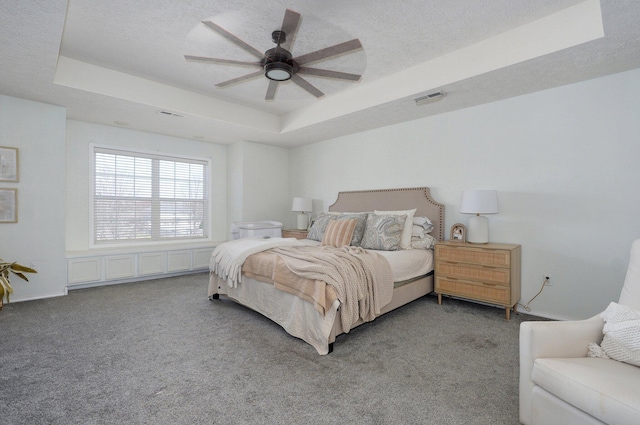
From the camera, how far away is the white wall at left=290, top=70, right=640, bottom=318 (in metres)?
2.89

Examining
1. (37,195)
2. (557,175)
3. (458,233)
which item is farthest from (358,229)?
(37,195)

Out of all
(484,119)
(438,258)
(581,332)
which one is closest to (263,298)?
(438,258)

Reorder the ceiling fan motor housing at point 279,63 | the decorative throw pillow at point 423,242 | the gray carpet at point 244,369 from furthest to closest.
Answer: the decorative throw pillow at point 423,242, the ceiling fan motor housing at point 279,63, the gray carpet at point 244,369

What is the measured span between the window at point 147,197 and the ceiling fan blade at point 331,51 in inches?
162

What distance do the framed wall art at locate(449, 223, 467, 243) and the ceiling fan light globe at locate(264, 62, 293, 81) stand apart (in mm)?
2720

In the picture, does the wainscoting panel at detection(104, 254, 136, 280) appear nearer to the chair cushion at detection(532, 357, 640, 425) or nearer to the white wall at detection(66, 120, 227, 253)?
the white wall at detection(66, 120, 227, 253)

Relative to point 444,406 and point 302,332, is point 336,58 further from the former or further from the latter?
point 444,406

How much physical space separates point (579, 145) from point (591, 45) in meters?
1.05

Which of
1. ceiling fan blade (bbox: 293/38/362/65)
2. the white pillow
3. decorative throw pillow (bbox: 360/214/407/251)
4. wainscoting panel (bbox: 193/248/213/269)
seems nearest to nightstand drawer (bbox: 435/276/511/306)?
the white pillow

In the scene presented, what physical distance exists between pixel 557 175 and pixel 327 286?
278 cm

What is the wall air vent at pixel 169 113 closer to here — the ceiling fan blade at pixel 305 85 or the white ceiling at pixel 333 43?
the white ceiling at pixel 333 43

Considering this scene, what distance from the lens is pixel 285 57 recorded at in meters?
2.30

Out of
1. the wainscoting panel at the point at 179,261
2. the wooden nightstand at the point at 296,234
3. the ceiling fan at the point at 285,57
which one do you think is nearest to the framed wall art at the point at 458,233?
the ceiling fan at the point at 285,57

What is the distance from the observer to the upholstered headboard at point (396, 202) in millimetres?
4105
